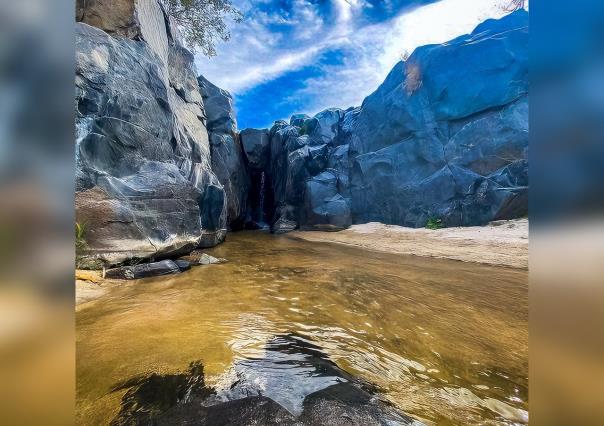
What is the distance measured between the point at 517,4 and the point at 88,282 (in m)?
23.0

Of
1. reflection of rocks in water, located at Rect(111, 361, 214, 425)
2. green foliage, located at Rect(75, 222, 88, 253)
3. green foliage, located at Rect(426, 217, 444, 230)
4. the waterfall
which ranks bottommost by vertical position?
reflection of rocks in water, located at Rect(111, 361, 214, 425)

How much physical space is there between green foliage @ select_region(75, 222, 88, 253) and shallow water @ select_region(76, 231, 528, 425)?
1.38m

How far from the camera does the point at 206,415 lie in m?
1.51

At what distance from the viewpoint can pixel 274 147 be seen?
2488 cm

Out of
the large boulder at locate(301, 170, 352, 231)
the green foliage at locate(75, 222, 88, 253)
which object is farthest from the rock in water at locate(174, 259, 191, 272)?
the large boulder at locate(301, 170, 352, 231)

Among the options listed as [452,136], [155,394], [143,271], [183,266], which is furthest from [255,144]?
[155,394]

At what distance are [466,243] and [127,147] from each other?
12292 mm

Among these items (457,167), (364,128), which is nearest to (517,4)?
(457,167)

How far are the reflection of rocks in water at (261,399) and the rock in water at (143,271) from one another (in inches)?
158

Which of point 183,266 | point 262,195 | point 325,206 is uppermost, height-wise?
point 262,195

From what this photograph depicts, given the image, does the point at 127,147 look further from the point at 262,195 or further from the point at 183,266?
the point at 262,195

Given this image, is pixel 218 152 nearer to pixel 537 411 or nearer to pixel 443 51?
pixel 443 51

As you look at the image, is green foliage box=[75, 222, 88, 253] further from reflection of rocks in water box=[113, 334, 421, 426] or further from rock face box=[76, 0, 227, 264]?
reflection of rocks in water box=[113, 334, 421, 426]

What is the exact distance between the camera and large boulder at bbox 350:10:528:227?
14.8 m
